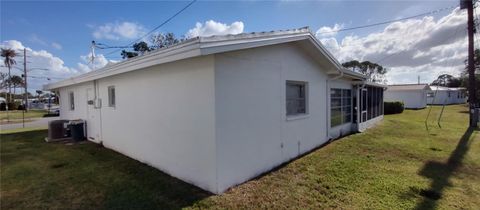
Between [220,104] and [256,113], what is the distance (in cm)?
109

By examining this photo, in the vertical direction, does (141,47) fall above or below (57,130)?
above

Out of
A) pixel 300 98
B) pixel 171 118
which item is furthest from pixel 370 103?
pixel 171 118

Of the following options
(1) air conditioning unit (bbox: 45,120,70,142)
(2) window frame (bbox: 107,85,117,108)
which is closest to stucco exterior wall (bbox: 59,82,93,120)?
(1) air conditioning unit (bbox: 45,120,70,142)

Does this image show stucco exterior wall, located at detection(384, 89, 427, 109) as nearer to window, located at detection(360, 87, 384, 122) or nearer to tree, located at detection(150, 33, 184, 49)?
window, located at detection(360, 87, 384, 122)

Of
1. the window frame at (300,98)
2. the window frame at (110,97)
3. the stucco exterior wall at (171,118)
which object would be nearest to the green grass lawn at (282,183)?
the stucco exterior wall at (171,118)

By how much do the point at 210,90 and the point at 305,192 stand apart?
249 centimetres

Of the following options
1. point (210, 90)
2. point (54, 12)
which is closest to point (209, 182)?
point (210, 90)

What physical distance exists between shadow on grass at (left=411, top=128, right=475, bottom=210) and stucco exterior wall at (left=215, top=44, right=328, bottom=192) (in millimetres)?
2732

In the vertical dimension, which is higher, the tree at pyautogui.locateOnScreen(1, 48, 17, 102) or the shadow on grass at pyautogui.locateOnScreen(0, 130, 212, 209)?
the tree at pyautogui.locateOnScreen(1, 48, 17, 102)

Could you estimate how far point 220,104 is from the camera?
4.07 meters

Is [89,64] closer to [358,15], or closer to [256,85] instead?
[256,85]

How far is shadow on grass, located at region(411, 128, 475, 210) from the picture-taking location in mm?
3949

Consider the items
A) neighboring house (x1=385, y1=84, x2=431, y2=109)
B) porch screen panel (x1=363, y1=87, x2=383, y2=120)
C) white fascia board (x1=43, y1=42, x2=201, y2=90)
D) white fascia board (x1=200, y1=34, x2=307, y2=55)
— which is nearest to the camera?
white fascia board (x1=200, y1=34, x2=307, y2=55)

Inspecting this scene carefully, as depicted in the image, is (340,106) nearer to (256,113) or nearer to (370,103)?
(370,103)
